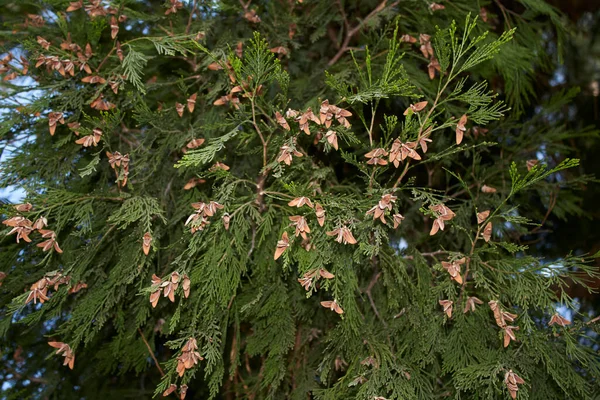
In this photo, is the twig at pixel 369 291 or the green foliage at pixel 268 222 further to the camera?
the twig at pixel 369 291

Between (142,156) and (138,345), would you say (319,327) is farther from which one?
(142,156)

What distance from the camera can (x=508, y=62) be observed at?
1.85m

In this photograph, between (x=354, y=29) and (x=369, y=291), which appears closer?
(x=369, y=291)

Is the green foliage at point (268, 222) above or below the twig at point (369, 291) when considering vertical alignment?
above

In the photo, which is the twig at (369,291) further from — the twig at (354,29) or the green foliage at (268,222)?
the twig at (354,29)

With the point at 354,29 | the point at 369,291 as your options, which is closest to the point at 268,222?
the point at 369,291

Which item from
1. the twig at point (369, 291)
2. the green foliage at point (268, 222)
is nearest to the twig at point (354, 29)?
the green foliage at point (268, 222)

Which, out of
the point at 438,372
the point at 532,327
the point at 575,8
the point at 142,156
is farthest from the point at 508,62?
the point at 575,8

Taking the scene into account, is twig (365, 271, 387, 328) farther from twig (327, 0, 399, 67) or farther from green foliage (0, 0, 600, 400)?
twig (327, 0, 399, 67)

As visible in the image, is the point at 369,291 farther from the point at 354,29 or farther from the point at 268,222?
the point at 354,29

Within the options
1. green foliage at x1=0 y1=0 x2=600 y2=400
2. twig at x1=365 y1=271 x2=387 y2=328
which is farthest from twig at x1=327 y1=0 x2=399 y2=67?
twig at x1=365 y1=271 x2=387 y2=328

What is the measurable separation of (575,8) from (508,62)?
1517mm

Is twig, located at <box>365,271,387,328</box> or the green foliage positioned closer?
the green foliage

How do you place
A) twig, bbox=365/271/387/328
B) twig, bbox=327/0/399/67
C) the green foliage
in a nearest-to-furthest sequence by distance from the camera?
1. the green foliage
2. twig, bbox=365/271/387/328
3. twig, bbox=327/0/399/67
